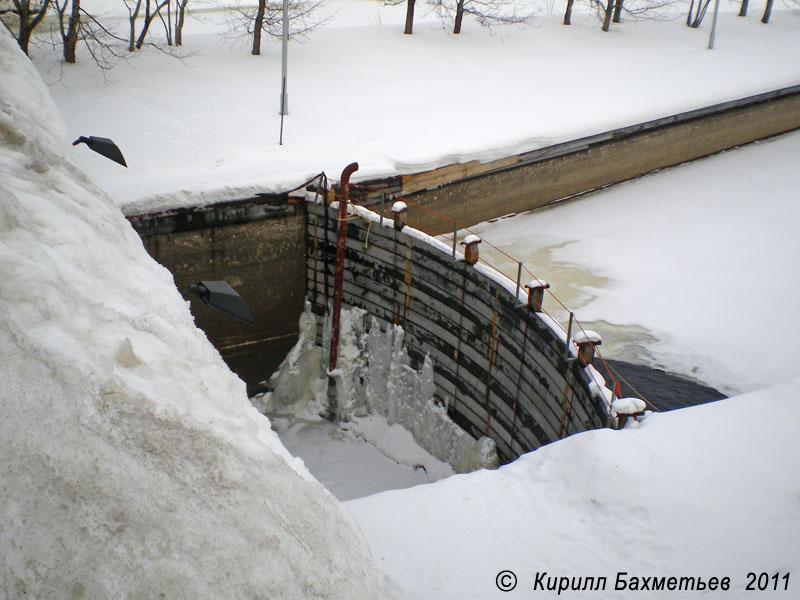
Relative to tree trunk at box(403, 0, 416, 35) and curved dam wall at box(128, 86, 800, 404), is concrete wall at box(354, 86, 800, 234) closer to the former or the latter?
curved dam wall at box(128, 86, 800, 404)

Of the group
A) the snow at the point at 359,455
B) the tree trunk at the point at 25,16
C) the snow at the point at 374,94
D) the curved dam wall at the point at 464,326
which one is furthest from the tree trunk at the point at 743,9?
the tree trunk at the point at 25,16

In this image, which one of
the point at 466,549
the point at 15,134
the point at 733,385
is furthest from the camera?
the point at 733,385

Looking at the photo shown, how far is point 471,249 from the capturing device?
31.3 ft

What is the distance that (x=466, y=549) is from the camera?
5.74 m

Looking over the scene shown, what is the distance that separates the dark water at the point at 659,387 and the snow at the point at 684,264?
20cm

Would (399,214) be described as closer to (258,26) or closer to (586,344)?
(586,344)

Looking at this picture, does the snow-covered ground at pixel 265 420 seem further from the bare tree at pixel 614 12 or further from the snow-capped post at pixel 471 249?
the bare tree at pixel 614 12

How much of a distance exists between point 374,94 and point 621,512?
1226 centimetres

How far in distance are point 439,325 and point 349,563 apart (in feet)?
23.8

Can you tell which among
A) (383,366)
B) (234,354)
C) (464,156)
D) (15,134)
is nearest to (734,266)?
(464,156)

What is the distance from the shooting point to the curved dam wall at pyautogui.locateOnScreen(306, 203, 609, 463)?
8.52 metres

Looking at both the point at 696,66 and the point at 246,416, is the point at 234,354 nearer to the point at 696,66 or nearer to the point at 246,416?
the point at 246,416

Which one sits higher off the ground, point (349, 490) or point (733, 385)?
point (733, 385)

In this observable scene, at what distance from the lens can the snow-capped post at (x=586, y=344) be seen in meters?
7.61
